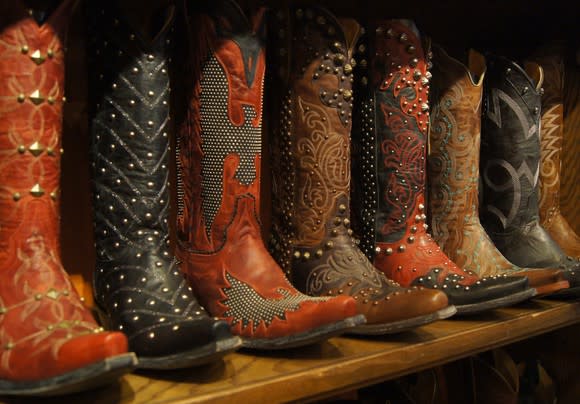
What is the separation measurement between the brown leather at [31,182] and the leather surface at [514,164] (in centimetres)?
92

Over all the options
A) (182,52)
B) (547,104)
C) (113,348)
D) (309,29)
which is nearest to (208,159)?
(182,52)

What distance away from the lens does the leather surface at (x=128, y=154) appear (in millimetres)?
889

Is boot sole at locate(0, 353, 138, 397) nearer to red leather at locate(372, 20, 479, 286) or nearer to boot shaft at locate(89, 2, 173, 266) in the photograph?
boot shaft at locate(89, 2, 173, 266)

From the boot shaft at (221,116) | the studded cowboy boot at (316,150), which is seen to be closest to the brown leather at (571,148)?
the studded cowboy boot at (316,150)

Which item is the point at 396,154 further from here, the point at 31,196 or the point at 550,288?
the point at 31,196

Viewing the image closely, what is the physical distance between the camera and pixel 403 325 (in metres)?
0.96

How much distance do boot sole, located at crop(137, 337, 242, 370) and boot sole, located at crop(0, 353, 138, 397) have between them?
0.33 feet

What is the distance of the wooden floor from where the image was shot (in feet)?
2.50

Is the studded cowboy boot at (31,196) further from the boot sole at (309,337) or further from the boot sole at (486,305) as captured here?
the boot sole at (486,305)

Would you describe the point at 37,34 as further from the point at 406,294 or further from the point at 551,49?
the point at 551,49

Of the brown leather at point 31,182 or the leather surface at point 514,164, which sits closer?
the brown leather at point 31,182

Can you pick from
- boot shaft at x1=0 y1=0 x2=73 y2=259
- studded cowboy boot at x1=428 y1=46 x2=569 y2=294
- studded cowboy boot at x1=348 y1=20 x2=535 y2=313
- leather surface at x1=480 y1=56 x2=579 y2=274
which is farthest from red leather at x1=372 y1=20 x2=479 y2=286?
boot shaft at x1=0 y1=0 x2=73 y2=259

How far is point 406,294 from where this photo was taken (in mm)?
983

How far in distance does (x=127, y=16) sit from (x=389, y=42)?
48 cm
